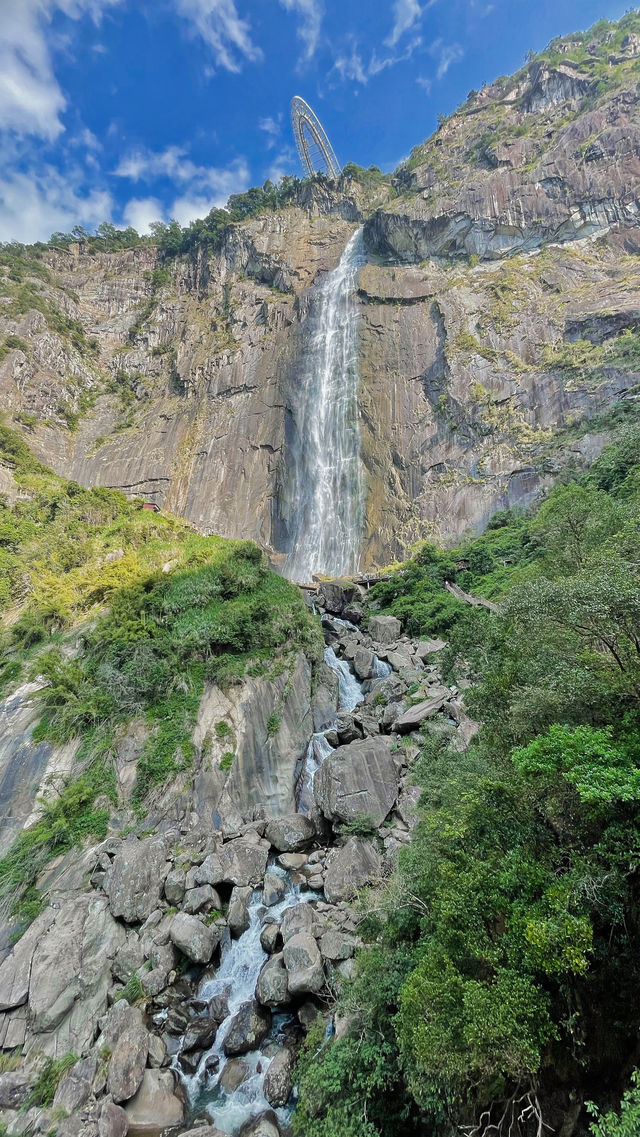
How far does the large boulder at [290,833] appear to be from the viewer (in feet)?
40.4

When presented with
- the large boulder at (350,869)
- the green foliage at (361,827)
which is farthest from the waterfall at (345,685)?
the large boulder at (350,869)

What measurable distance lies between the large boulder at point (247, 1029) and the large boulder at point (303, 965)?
2.73 feet

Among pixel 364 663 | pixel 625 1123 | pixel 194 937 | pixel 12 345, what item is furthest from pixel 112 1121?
pixel 12 345

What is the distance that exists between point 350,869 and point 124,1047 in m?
5.16

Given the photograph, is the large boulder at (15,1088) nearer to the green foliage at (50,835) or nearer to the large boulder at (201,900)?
the green foliage at (50,835)

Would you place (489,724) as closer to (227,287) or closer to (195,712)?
(195,712)

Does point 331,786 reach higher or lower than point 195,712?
lower

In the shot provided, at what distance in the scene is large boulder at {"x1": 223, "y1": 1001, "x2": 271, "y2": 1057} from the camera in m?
8.25

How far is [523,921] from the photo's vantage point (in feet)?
14.9

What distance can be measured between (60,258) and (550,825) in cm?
8293

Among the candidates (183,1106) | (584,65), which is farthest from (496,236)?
(183,1106)

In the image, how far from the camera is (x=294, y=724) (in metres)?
16.2

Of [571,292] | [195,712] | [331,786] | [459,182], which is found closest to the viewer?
[331,786]

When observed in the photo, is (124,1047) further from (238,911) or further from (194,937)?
(238,911)
